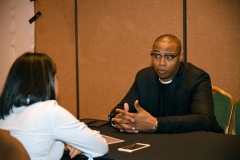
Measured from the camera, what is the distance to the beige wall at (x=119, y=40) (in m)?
3.33

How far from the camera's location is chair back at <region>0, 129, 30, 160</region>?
129 cm

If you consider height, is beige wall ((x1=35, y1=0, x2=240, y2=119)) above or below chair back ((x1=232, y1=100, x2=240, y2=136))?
above

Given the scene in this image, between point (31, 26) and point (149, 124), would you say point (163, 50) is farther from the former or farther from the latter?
point (31, 26)

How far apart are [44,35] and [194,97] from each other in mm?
2772

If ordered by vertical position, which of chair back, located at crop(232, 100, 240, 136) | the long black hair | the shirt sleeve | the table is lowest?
chair back, located at crop(232, 100, 240, 136)

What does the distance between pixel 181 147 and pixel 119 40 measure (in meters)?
2.50

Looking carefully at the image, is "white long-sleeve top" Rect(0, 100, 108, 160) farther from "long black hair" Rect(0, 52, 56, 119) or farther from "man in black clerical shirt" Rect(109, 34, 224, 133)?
"man in black clerical shirt" Rect(109, 34, 224, 133)

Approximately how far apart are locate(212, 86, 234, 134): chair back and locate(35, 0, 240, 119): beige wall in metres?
0.60

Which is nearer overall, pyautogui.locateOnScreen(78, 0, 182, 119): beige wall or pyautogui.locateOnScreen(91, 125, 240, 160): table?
pyautogui.locateOnScreen(91, 125, 240, 160): table

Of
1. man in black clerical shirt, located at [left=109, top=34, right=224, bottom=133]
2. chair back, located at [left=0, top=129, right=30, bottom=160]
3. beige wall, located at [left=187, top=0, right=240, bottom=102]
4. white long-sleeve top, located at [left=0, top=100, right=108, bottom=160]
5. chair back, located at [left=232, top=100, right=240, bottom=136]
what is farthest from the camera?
beige wall, located at [left=187, top=0, right=240, bottom=102]

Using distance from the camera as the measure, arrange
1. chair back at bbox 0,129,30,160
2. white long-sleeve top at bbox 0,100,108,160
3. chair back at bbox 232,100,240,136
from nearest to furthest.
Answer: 1. chair back at bbox 0,129,30,160
2. white long-sleeve top at bbox 0,100,108,160
3. chair back at bbox 232,100,240,136

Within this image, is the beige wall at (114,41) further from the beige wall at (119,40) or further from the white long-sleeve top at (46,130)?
the white long-sleeve top at (46,130)

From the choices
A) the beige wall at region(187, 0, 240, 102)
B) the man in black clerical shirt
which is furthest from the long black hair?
the beige wall at region(187, 0, 240, 102)

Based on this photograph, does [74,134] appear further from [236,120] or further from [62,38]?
[62,38]
